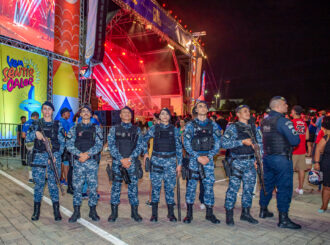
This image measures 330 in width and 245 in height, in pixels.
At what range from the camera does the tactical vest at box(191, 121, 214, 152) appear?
13.8 feet

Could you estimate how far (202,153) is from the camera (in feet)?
13.9

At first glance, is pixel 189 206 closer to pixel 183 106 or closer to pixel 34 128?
pixel 34 128

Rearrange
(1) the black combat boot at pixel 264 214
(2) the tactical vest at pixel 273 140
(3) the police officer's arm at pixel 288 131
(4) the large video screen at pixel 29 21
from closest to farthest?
(3) the police officer's arm at pixel 288 131, (2) the tactical vest at pixel 273 140, (1) the black combat boot at pixel 264 214, (4) the large video screen at pixel 29 21

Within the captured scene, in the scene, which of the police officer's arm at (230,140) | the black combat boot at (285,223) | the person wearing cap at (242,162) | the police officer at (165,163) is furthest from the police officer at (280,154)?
the police officer at (165,163)

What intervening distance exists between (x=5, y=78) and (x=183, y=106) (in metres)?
19.6

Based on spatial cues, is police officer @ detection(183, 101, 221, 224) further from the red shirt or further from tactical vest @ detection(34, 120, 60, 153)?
the red shirt

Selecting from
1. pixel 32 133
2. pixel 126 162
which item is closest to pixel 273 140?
pixel 126 162

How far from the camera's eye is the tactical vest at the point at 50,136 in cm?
422

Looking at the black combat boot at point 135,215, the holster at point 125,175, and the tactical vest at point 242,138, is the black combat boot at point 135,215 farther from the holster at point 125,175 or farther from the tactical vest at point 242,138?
the tactical vest at point 242,138

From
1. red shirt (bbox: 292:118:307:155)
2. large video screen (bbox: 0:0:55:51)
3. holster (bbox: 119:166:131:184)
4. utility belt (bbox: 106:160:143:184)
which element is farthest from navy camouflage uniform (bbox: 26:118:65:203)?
large video screen (bbox: 0:0:55:51)

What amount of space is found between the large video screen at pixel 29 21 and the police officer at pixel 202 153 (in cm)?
870

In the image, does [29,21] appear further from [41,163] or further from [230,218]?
[230,218]

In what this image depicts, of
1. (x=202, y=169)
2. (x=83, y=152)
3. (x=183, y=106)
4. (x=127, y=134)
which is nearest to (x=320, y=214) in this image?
(x=202, y=169)

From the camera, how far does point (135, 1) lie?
12.9 metres
